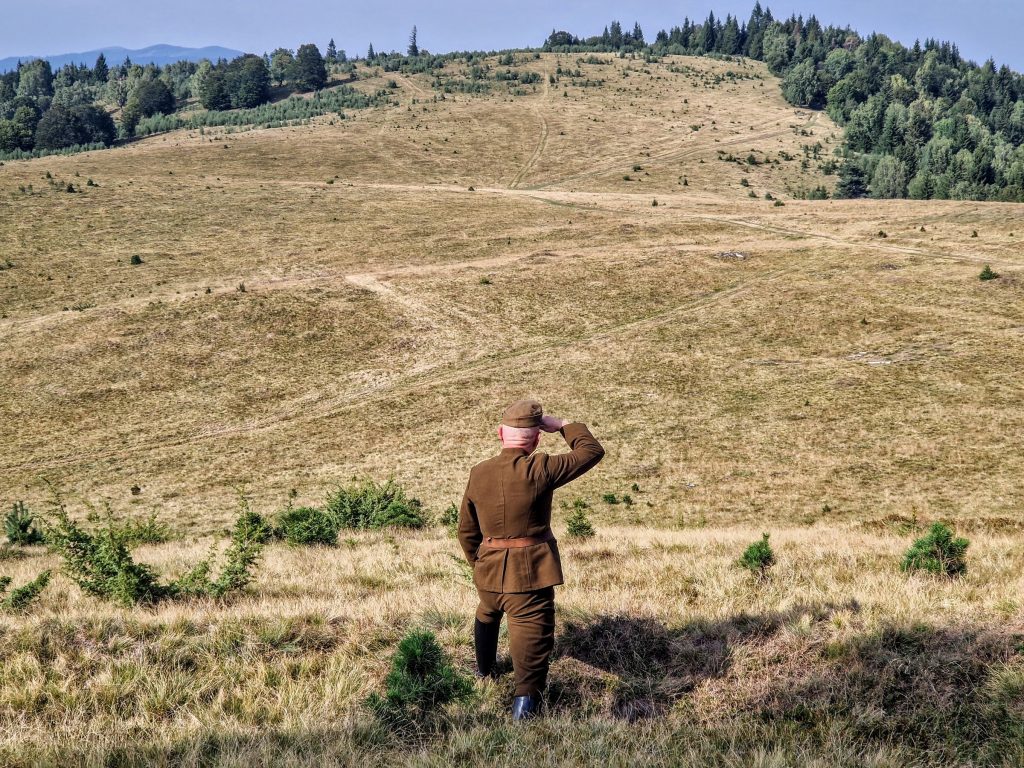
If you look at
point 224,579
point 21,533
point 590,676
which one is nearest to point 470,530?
point 590,676

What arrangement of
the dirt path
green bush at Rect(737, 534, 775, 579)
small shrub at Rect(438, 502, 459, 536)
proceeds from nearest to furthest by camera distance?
green bush at Rect(737, 534, 775, 579)
small shrub at Rect(438, 502, 459, 536)
the dirt path

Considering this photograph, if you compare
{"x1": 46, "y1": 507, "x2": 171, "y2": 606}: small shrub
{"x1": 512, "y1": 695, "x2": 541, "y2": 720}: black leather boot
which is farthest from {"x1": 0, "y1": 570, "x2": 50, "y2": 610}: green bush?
{"x1": 512, "y1": 695, "x2": 541, "y2": 720}: black leather boot

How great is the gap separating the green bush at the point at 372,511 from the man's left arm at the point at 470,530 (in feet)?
45.2

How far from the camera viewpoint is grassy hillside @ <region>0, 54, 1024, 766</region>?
6.55 m

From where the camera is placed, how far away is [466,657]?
779cm

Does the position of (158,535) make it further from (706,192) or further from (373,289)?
→ (706,192)

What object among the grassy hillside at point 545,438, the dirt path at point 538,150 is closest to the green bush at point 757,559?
the grassy hillside at point 545,438

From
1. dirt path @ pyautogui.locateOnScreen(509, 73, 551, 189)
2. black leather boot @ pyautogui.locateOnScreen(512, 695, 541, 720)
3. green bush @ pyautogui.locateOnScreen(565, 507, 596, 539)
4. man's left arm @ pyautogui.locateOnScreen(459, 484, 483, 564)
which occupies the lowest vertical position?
green bush @ pyautogui.locateOnScreen(565, 507, 596, 539)

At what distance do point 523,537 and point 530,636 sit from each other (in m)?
0.90

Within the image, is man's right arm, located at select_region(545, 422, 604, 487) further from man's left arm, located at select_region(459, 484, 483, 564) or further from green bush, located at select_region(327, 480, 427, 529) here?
green bush, located at select_region(327, 480, 427, 529)

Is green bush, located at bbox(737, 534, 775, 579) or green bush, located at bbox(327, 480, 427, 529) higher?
green bush, located at bbox(737, 534, 775, 579)

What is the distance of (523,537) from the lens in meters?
6.74

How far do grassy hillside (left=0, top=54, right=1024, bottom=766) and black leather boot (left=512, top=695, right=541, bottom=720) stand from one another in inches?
6.2

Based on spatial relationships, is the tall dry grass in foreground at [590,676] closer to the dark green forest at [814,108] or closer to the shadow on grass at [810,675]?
the shadow on grass at [810,675]
